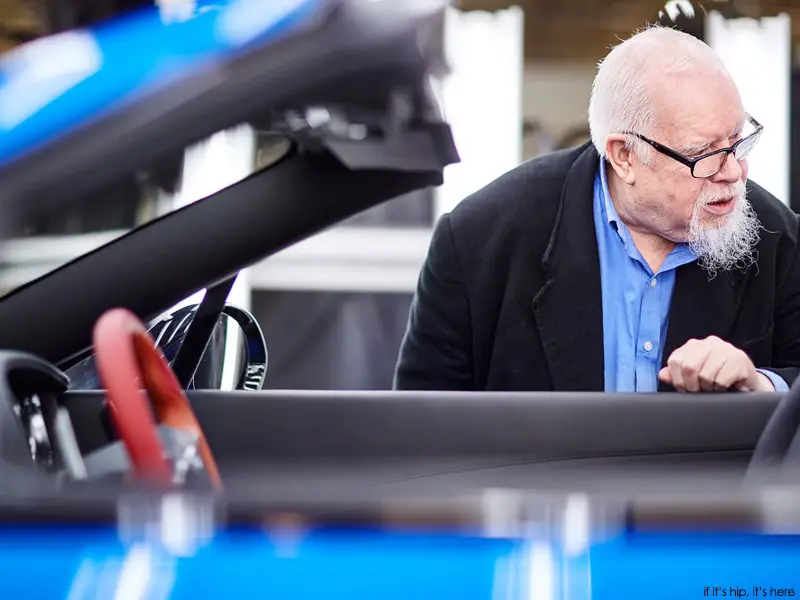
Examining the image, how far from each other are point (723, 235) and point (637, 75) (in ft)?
1.35

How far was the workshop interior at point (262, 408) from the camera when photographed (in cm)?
87

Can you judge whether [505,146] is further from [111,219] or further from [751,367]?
[111,219]

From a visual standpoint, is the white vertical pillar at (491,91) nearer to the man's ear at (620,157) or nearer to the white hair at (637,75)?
the white hair at (637,75)

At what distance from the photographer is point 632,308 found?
2205mm

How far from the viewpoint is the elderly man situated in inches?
84.4

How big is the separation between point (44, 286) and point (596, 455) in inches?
36.6

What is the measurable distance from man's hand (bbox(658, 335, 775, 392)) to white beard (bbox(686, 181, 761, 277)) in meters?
0.35

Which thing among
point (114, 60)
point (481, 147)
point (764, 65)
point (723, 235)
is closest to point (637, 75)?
point (723, 235)

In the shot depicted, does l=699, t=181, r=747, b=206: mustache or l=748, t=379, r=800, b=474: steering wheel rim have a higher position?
l=699, t=181, r=747, b=206: mustache

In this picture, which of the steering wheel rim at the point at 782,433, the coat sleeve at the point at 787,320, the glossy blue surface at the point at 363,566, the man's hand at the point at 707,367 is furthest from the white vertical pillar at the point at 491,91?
the glossy blue surface at the point at 363,566

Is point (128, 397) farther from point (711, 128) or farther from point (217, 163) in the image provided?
point (711, 128)

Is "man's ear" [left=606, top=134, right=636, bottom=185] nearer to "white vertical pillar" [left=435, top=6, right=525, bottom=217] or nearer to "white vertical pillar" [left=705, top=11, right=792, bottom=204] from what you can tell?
"white vertical pillar" [left=435, top=6, right=525, bottom=217]

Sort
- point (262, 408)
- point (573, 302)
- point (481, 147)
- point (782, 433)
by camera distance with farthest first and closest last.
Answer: point (481, 147) → point (573, 302) → point (262, 408) → point (782, 433)

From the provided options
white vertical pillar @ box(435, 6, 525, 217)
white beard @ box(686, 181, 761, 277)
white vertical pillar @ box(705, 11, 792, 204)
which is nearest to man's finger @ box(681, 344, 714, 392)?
white beard @ box(686, 181, 761, 277)
